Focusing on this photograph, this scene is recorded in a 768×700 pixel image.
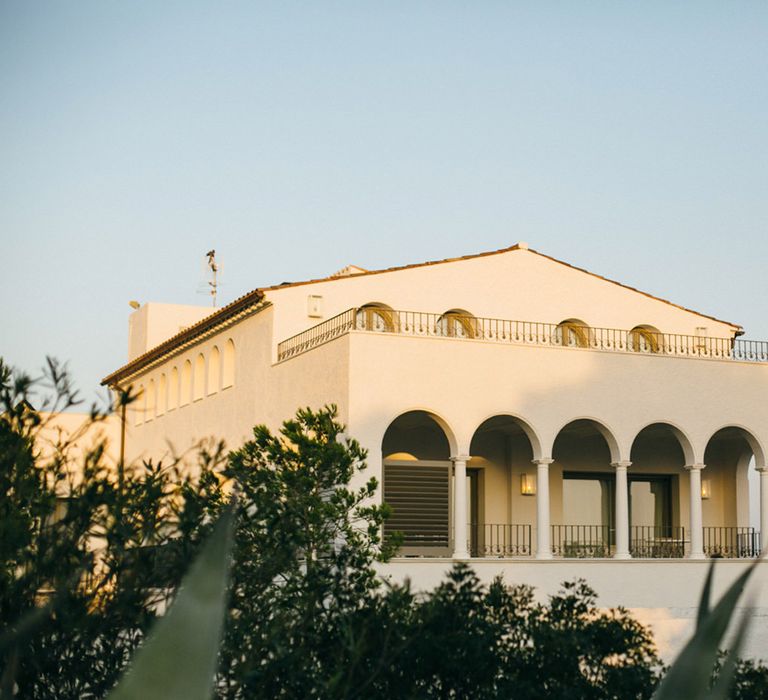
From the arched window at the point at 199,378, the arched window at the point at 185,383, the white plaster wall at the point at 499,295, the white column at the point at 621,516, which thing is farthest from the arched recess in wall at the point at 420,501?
the arched window at the point at 185,383

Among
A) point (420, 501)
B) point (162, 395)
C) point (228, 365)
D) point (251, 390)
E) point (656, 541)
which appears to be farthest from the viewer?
point (162, 395)

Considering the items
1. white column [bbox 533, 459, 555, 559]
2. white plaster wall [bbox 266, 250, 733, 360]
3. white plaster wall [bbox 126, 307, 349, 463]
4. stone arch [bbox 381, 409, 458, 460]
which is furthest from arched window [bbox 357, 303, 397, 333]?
white column [bbox 533, 459, 555, 559]

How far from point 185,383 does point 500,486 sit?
10.6m

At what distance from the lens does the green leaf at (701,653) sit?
173cm

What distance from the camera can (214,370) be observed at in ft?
96.9

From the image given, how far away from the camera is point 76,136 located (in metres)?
27.4

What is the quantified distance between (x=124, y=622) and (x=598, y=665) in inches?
139

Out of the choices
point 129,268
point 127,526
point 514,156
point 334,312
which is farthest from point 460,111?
point 127,526

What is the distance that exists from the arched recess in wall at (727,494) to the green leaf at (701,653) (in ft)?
79.9

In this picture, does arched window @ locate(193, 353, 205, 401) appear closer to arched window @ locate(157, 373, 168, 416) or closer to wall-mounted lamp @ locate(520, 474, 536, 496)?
arched window @ locate(157, 373, 168, 416)

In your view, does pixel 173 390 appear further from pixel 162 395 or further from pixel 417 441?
pixel 417 441

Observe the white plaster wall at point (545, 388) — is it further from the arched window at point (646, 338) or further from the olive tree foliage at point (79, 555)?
the olive tree foliage at point (79, 555)

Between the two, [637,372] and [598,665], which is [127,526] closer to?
[598,665]

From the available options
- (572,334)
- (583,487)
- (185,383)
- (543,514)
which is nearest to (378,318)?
(572,334)
